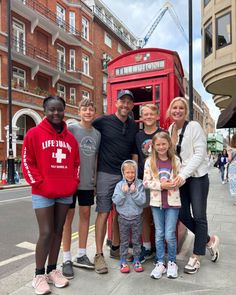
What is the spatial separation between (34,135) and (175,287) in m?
2.16

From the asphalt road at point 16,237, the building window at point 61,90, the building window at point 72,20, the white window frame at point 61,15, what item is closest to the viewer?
the asphalt road at point 16,237

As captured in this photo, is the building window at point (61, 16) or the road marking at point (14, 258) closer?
the road marking at point (14, 258)

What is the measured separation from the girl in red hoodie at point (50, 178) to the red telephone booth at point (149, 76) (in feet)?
4.13

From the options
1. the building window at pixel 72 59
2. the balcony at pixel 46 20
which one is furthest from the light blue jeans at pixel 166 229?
the building window at pixel 72 59

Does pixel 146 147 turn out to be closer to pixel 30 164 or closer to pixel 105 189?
pixel 105 189

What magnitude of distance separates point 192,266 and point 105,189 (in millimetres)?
1364

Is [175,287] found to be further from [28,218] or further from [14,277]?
[28,218]

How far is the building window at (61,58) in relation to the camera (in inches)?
1081

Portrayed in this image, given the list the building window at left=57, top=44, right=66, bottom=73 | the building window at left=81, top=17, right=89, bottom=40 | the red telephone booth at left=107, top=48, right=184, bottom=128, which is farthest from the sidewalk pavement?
the building window at left=81, top=17, right=89, bottom=40

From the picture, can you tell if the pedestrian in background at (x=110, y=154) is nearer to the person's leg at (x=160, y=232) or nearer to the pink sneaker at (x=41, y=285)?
the person's leg at (x=160, y=232)

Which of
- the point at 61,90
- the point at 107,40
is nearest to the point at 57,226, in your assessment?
the point at 61,90

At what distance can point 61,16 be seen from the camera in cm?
2811

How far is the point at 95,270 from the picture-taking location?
3738 mm

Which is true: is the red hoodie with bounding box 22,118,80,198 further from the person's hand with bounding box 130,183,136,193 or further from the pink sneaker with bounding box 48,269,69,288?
the pink sneaker with bounding box 48,269,69,288
